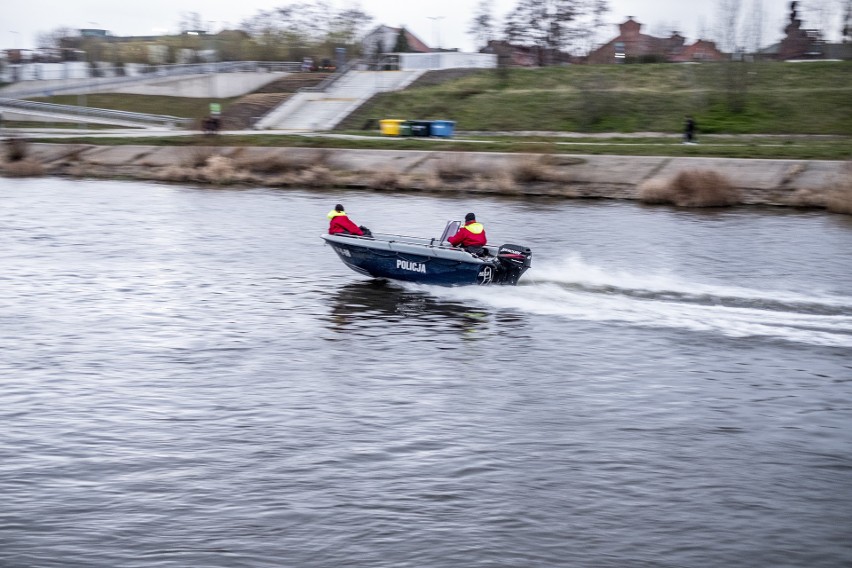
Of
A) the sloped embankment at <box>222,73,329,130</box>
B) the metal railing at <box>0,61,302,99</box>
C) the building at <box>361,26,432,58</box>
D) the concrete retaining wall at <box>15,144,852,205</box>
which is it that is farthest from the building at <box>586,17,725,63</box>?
the concrete retaining wall at <box>15,144,852,205</box>

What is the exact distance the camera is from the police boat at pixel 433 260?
75.9 feet

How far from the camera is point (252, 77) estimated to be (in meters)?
84.1

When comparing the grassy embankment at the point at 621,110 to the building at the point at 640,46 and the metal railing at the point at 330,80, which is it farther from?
the building at the point at 640,46

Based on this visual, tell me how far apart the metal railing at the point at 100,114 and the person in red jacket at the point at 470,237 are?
49823mm

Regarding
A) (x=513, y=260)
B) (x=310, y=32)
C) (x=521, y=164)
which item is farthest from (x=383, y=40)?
(x=513, y=260)

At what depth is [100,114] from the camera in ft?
237

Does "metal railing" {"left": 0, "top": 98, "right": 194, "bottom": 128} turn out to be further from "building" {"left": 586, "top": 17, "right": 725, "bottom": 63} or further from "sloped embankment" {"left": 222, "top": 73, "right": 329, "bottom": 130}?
"building" {"left": 586, "top": 17, "right": 725, "bottom": 63}

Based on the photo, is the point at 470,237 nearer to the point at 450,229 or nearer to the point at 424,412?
the point at 450,229

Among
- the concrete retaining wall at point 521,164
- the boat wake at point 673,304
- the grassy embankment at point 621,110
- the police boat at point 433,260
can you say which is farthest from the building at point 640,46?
the police boat at point 433,260

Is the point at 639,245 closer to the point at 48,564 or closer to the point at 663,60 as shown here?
the point at 48,564

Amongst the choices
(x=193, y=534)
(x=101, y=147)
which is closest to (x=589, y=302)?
(x=193, y=534)

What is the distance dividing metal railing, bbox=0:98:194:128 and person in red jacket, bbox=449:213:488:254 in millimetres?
49823

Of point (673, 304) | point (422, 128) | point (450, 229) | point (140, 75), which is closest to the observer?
point (673, 304)

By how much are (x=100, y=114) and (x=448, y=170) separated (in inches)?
1455
